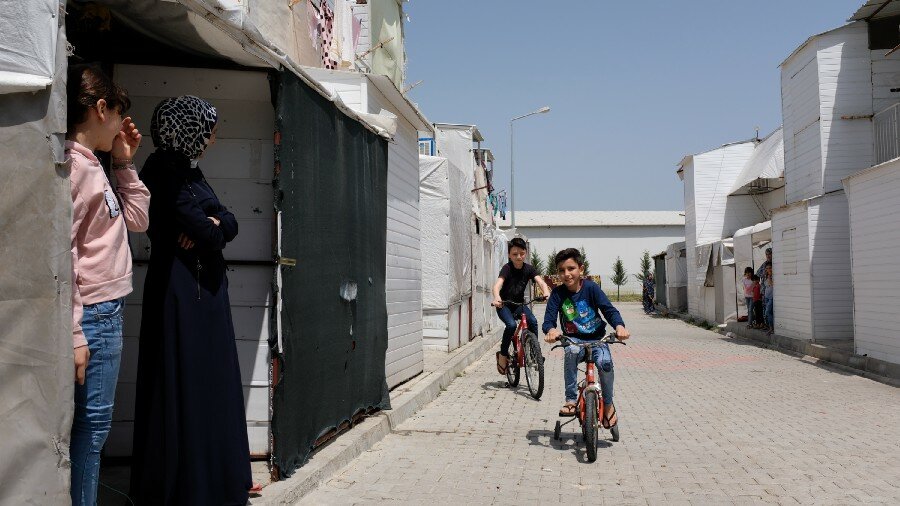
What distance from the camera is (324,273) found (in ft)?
21.0

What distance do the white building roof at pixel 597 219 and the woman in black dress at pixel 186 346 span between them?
66.6m

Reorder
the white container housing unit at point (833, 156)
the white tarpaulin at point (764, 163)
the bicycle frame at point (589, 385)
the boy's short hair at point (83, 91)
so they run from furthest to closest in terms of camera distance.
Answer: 1. the white tarpaulin at point (764, 163)
2. the white container housing unit at point (833, 156)
3. the bicycle frame at point (589, 385)
4. the boy's short hair at point (83, 91)

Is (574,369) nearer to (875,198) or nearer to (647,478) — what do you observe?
(647,478)

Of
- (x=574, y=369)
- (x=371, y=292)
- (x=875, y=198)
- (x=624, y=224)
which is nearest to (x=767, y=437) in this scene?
(x=574, y=369)

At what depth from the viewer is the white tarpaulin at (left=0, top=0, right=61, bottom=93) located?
9.68 ft

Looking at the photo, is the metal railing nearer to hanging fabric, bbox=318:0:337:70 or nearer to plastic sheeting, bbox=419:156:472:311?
plastic sheeting, bbox=419:156:472:311

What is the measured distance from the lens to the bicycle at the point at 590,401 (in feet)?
22.3

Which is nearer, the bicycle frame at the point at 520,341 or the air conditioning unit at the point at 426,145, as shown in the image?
the bicycle frame at the point at 520,341

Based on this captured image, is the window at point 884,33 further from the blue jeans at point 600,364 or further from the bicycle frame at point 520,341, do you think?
the blue jeans at point 600,364

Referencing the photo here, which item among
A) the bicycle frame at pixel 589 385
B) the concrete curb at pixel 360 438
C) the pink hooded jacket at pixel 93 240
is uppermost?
the pink hooded jacket at pixel 93 240

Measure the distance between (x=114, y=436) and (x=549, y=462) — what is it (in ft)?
10.9

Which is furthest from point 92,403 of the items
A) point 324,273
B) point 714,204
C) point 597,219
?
point 597,219

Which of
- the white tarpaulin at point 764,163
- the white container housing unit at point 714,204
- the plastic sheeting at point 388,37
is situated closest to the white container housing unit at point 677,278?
the white container housing unit at point 714,204

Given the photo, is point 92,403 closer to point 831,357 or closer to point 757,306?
point 831,357
